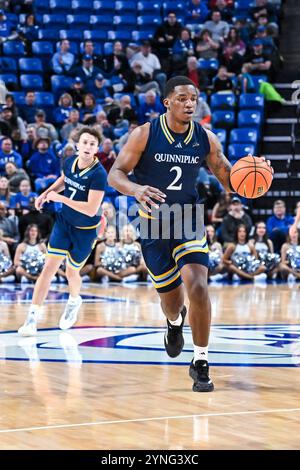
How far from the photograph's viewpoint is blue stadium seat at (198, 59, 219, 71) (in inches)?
736

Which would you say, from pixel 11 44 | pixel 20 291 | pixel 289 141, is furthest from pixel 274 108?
pixel 20 291

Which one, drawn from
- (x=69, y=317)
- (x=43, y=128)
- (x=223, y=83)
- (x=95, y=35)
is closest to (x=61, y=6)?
(x=95, y=35)

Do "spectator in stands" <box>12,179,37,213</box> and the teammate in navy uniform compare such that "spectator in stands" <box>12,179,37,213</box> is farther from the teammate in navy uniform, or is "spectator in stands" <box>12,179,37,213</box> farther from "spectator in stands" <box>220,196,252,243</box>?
the teammate in navy uniform

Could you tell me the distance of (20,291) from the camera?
12.8 meters

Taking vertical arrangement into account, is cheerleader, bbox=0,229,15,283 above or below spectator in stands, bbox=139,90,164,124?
below

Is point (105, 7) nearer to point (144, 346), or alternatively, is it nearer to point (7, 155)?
point (7, 155)

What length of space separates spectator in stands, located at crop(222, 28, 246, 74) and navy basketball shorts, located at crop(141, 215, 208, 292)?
12.9 meters

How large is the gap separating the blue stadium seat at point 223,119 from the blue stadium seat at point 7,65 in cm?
408

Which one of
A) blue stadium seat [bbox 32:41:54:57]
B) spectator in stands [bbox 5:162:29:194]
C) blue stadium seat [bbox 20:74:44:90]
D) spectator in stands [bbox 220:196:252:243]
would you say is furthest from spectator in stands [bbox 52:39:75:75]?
spectator in stands [bbox 220:196:252:243]

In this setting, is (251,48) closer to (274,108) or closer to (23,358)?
(274,108)

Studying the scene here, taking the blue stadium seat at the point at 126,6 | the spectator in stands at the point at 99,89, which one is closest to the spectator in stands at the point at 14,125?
the spectator in stands at the point at 99,89

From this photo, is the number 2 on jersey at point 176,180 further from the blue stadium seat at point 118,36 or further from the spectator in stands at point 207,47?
the blue stadium seat at point 118,36

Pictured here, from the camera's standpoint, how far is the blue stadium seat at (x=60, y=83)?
18031 mm
